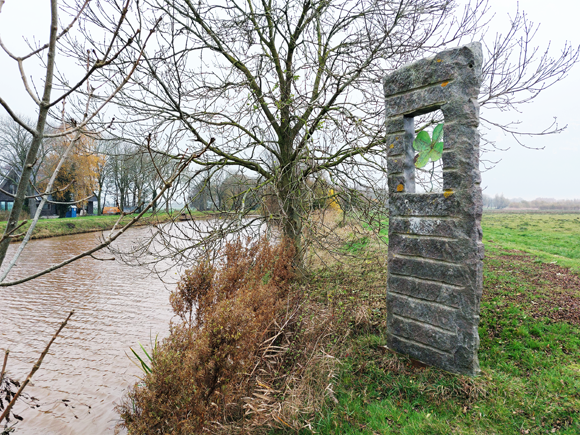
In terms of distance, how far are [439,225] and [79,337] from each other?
21.5 feet

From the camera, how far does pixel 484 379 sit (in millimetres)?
3346

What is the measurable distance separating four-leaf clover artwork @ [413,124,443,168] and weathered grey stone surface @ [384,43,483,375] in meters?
0.09

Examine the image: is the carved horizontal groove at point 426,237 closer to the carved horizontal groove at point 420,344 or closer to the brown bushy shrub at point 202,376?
the carved horizontal groove at point 420,344

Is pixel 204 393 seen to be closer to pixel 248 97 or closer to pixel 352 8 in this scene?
pixel 248 97

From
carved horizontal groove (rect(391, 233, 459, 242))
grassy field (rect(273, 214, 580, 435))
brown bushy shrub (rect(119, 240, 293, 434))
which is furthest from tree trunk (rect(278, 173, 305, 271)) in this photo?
brown bushy shrub (rect(119, 240, 293, 434))

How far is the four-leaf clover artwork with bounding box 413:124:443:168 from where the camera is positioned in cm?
379

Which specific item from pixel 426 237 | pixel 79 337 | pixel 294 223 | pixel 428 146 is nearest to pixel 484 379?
pixel 426 237

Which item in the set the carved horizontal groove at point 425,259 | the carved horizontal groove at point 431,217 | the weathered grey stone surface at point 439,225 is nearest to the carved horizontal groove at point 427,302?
the weathered grey stone surface at point 439,225

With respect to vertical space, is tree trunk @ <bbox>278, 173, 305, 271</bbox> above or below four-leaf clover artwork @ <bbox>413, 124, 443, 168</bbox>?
below

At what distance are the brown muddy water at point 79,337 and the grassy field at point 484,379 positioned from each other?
8.85ft

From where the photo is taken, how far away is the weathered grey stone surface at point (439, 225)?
3.41 metres

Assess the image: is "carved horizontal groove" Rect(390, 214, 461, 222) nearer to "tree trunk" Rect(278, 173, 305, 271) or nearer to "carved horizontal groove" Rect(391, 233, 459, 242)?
"carved horizontal groove" Rect(391, 233, 459, 242)

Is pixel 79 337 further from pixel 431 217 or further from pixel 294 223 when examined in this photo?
pixel 431 217

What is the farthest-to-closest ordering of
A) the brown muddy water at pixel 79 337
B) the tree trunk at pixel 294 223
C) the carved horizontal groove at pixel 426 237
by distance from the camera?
the tree trunk at pixel 294 223 < the brown muddy water at pixel 79 337 < the carved horizontal groove at pixel 426 237
